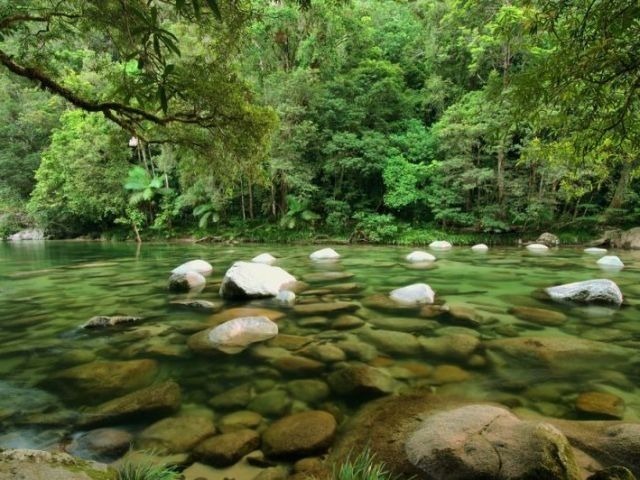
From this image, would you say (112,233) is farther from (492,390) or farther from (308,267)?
(492,390)

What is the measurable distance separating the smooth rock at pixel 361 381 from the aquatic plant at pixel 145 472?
4.71 ft

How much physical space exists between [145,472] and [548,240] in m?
18.3

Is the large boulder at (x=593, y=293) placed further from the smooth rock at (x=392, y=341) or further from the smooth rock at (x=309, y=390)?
the smooth rock at (x=309, y=390)

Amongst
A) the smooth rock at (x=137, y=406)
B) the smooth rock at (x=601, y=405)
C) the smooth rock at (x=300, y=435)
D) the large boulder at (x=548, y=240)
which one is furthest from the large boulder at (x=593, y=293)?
the large boulder at (x=548, y=240)

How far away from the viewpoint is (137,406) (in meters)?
3.03

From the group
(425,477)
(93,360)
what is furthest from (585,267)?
(93,360)

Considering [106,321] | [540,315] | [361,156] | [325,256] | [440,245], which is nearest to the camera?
[106,321]

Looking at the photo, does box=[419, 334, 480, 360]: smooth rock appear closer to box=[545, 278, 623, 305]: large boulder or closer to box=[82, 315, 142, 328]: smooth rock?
box=[545, 278, 623, 305]: large boulder

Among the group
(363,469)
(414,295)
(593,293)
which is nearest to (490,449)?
(363,469)

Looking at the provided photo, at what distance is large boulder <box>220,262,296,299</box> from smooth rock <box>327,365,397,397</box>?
3.12m

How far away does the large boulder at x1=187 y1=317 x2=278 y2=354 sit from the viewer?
170 inches

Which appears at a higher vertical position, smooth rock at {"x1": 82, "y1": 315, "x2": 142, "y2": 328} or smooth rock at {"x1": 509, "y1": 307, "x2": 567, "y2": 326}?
smooth rock at {"x1": 82, "y1": 315, "x2": 142, "y2": 328}

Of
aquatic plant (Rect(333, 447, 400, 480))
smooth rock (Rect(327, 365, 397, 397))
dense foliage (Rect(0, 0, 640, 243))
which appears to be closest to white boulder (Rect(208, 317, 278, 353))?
smooth rock (Rect(327, 365, 397, 397))

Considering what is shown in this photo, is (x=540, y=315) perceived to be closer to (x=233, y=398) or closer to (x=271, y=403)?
(x=271, y=403)
